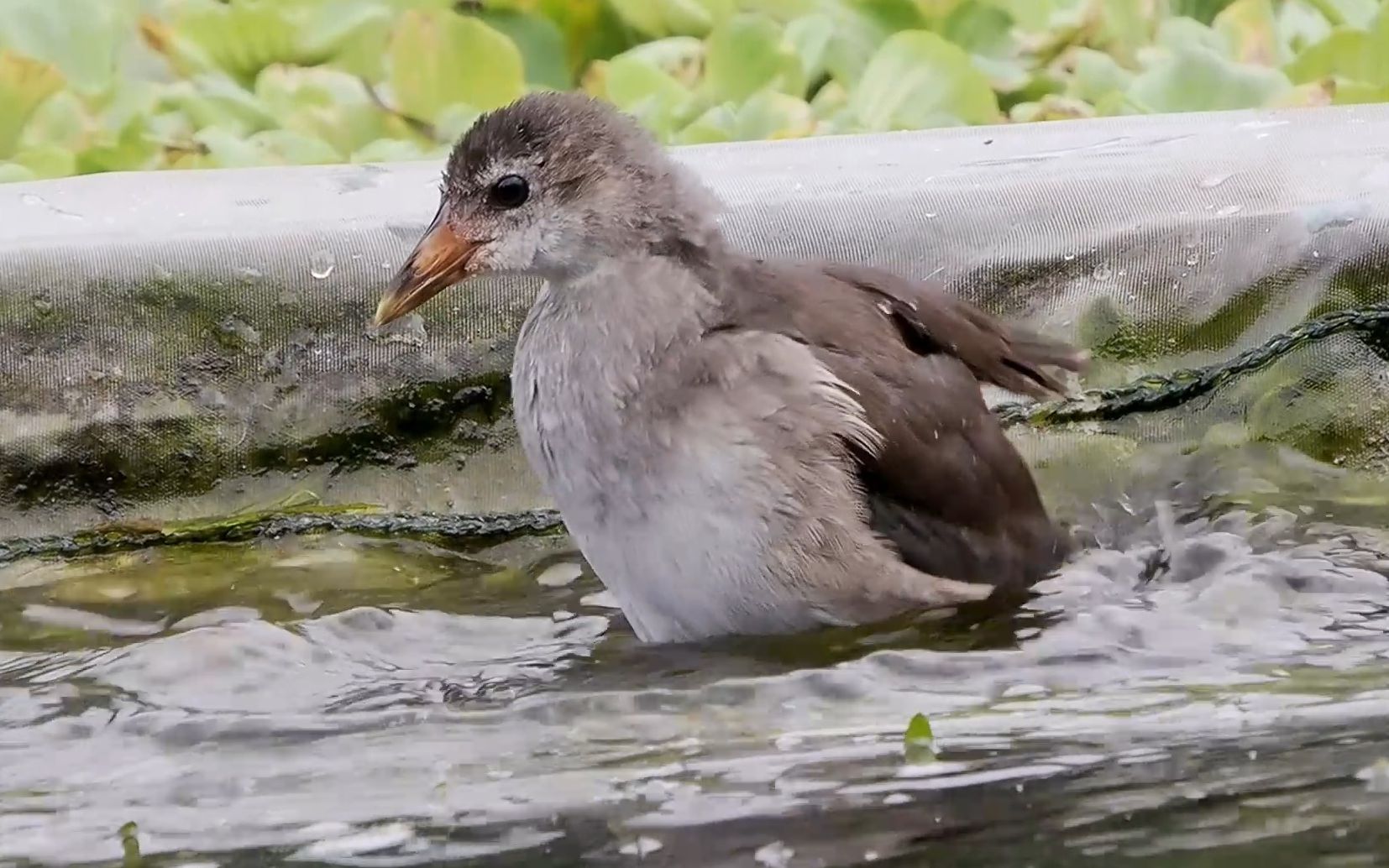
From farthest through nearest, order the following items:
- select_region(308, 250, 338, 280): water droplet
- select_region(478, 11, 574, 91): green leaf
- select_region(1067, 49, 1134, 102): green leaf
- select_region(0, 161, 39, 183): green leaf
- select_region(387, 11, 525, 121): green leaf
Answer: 1. select_region(478, 11, 574, 91): green leaf
2. select_region(1067, 49, 1134, 102): green leaf
3. select_region(387, 11, 525, 121): green leaf
4. select_region(0, 161, 39, 183): green leaf
5. select_region(308, 250, 338, 280): water droplet

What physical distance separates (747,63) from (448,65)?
0.80 meters

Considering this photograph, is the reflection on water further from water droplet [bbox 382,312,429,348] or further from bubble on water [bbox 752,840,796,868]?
water droplet [bbox 382,312,429,348]

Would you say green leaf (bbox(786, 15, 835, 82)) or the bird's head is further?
green leaf (bbox(786, 15, 835, 82))

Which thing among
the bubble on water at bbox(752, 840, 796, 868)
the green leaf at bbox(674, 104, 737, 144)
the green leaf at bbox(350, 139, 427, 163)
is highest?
the green leaf at bbox(350, 139, 427, 163)

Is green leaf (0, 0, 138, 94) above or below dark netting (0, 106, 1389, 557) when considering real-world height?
above

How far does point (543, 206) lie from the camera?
378 cm

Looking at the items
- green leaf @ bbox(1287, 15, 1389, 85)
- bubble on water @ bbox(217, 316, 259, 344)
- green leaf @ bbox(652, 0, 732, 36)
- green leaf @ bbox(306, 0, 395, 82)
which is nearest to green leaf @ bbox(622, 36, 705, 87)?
green leaf @ bbox(652, 0, 732, 36)

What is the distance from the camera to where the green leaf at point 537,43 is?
5.84m

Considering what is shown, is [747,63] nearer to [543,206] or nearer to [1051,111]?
[1051,111]

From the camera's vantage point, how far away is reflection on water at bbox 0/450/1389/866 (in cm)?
238

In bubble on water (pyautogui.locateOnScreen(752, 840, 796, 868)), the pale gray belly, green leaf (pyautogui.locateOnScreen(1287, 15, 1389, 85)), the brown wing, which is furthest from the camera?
green leaf (pyautogui.locateOnScreen(1287, 15, 1389, 85))

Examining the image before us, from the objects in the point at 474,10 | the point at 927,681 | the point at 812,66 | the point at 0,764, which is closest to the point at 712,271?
the point at 927,681

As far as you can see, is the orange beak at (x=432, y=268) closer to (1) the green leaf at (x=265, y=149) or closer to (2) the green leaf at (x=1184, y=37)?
(1) the green leaf at (x=265, y=149)

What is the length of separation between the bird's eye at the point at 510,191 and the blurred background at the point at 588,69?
159cm
